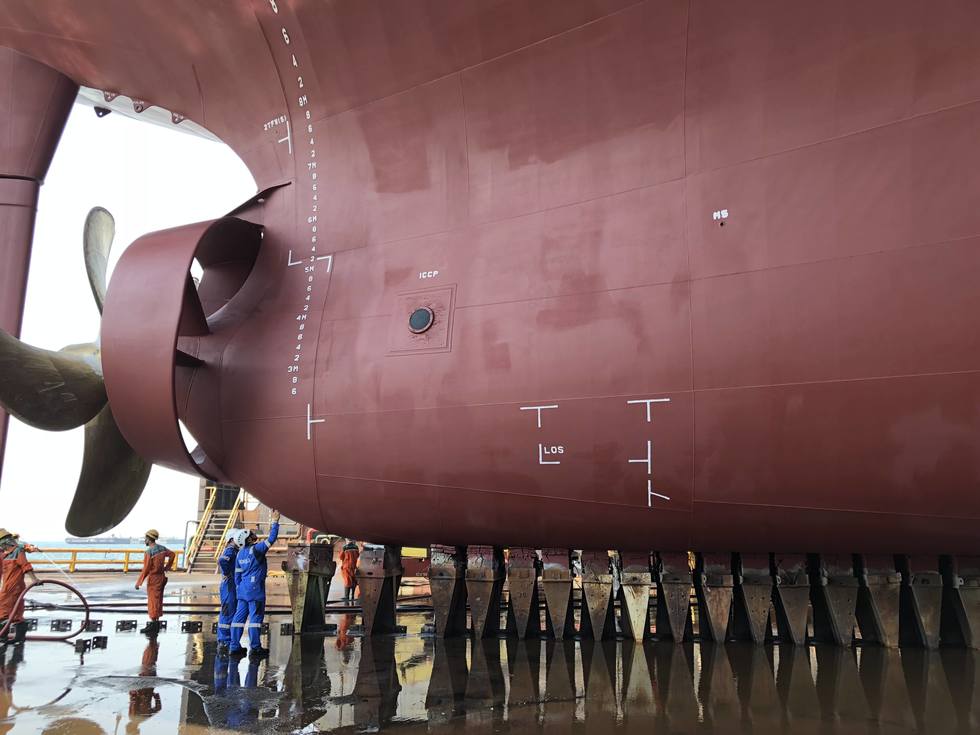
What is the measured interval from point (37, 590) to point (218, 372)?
1344 cm

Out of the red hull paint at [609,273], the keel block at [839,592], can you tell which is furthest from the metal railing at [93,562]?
the keel block at [839,592]

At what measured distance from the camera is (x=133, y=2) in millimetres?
8781

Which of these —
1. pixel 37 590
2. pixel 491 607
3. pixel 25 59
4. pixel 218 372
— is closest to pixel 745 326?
pixel 491 607

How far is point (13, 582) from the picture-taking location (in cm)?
864

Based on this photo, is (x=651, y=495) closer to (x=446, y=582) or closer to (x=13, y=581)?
(x=446, y=582)

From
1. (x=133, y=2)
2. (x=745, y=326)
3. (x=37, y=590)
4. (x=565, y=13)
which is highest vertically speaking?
(x=133, y=2)

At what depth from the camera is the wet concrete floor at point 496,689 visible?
4.87m

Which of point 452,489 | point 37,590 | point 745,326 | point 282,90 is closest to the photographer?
point 745,326

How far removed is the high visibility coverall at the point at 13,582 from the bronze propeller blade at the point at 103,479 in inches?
22.5

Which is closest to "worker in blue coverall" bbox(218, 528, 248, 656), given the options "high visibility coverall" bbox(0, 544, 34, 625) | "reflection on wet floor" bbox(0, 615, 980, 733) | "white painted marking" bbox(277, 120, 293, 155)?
"reflection on wet floor" bbox(0, 615, 980, 733)

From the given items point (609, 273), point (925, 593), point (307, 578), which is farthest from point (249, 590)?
point (925, 593)

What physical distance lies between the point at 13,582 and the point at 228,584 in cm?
270

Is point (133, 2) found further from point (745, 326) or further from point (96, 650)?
point (745, 326)

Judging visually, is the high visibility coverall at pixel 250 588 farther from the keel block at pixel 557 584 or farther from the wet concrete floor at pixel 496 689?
the keel block at pixel 557 584
